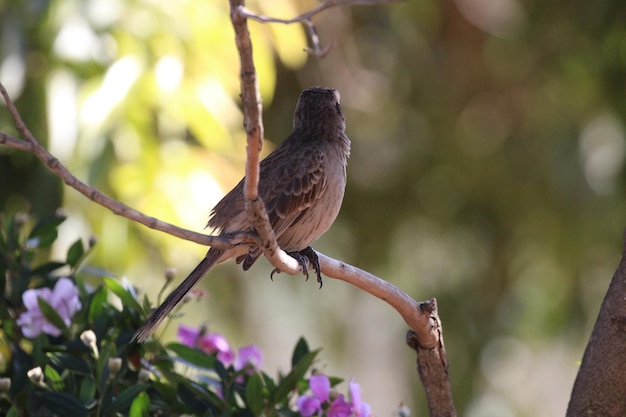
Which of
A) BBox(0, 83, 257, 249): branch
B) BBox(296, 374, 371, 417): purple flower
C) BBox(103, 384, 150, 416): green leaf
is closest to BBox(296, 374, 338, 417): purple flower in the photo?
BBox(296, 374, 371, 417): purple flower

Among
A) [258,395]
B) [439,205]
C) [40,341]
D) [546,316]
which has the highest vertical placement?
[439,205]

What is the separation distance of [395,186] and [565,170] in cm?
208

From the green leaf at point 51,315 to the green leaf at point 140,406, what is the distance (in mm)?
491

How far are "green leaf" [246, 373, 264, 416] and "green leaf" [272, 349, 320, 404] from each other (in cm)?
9

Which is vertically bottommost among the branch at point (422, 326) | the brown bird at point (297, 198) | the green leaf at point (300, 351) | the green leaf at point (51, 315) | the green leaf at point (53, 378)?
the green leaf at point (53, 378)

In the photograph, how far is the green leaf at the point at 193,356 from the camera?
325 cm

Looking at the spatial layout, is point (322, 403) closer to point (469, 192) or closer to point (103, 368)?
point (103, 368)

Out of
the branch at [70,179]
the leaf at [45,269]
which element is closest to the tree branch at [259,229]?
the branch at [70,179]

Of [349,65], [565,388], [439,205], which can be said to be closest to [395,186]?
[439,205]

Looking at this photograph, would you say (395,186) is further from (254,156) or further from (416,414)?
(254,156)

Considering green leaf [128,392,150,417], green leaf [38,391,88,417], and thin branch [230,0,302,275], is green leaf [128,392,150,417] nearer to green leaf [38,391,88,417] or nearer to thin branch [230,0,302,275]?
green leaf [38,391,88,417]

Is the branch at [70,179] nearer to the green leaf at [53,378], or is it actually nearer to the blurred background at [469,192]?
the green leaf at [53,378]

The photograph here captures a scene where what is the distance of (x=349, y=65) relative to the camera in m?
9.87

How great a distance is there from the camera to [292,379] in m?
3.11
